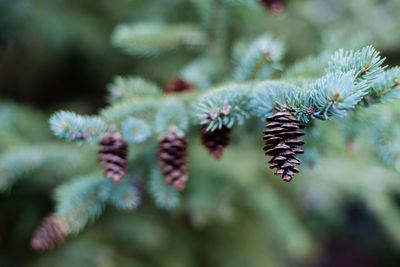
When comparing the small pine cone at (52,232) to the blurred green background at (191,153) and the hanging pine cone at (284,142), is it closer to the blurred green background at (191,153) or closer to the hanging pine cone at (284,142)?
the blurred green background at (191,153)

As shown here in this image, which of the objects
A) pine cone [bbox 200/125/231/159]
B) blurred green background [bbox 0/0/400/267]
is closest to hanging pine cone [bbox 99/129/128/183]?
pine cone [bbox 200/125/231/159]

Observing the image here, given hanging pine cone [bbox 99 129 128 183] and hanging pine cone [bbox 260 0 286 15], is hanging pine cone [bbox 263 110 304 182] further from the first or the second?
hanging pine cone [bbox 260 0 286 15]

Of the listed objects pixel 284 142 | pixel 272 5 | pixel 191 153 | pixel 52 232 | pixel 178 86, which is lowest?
pixel 52 232

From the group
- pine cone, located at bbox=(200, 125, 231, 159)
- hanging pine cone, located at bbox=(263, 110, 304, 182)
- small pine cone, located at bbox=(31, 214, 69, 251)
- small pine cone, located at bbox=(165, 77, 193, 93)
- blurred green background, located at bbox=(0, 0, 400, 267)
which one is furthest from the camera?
blurred green background, located at bbox=(0, 0, 400, 267)

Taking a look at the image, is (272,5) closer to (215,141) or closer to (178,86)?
(178,86)

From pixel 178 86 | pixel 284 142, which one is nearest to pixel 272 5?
pixel 178 86

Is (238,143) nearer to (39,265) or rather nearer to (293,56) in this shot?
(39,265)

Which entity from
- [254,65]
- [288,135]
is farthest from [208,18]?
[288,135]
